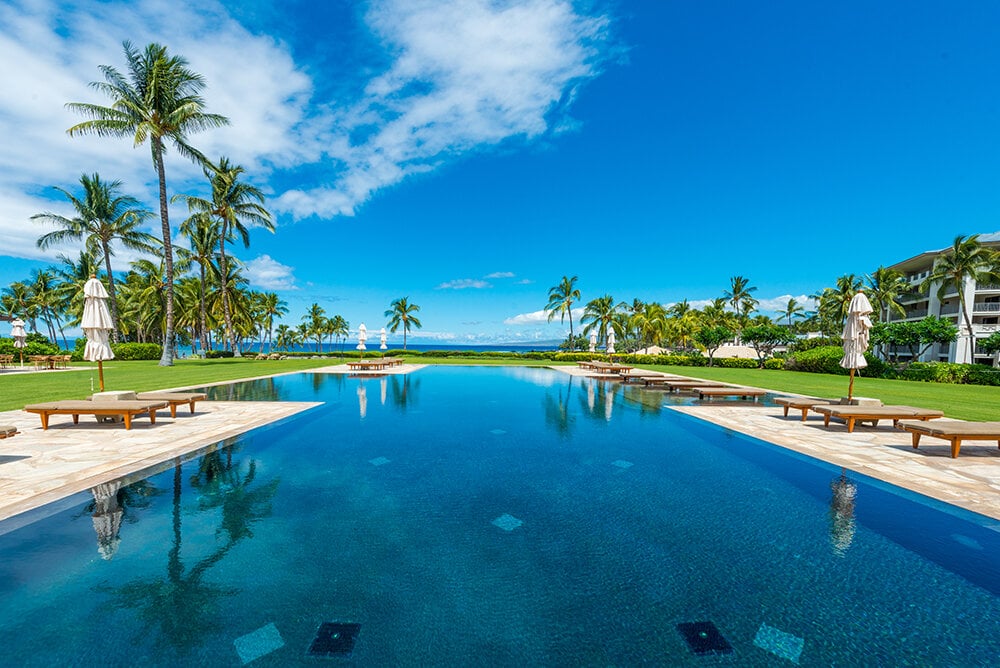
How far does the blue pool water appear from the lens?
9.11 ft

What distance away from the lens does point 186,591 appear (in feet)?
10.8

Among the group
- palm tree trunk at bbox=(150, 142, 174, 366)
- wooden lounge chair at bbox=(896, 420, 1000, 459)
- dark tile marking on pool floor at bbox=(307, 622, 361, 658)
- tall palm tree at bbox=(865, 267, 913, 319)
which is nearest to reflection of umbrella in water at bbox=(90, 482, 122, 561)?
dark tile marking on pool floor at bbox=(307, 622, 361, 658)

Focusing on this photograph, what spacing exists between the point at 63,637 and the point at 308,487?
2.94 meters

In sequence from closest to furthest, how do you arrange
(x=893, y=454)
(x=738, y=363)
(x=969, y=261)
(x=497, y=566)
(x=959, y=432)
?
1. (x=497, y=566)
2. (x=959, y=432)
3. (x=893, y=454)
4. (x=969, y=261)
5. (x=738, y=363)

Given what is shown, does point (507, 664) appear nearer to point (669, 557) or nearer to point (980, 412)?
point (669, 557)

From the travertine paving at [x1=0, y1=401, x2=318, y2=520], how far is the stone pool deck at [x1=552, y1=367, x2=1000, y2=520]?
1167 cm

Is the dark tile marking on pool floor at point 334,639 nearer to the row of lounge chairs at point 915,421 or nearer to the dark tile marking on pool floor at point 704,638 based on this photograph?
the dark tile marking on pool floor at point 704,638

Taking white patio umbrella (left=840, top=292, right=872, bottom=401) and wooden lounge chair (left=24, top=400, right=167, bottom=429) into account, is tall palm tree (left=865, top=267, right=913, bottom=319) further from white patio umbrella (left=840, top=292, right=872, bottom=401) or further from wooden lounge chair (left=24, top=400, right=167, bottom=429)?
wooden lounge chair (left=24, top=400, right=167, bottom=429)

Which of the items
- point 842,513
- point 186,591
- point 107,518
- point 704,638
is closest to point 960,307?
point 842,513

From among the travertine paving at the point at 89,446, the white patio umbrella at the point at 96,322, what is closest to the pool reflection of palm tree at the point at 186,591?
the travertine paving at the point at 89,446

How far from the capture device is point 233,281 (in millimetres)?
36219

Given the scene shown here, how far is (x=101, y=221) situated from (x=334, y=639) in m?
39.9

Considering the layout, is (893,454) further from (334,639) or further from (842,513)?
(334,639)

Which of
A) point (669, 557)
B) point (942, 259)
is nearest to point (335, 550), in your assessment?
point (669, 557)
